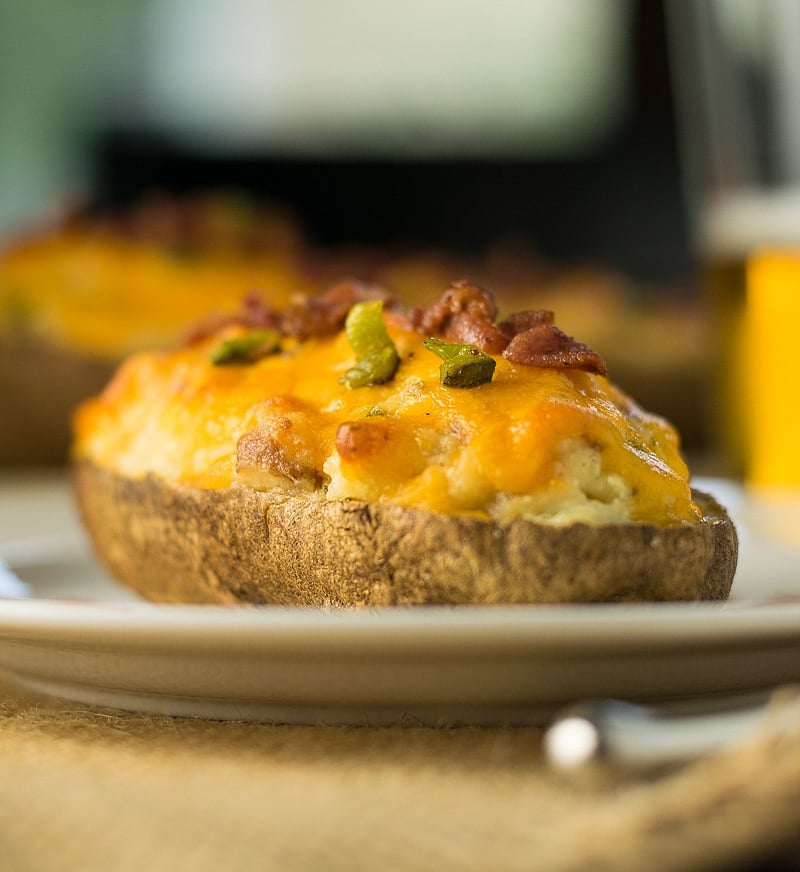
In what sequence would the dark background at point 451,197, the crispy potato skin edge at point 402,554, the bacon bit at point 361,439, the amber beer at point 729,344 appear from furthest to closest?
the dark background at point 451,197 < the amber beer at point 729,344 < the bacon bit at point 361,439 < the crispy potato skin edge at point 402,554

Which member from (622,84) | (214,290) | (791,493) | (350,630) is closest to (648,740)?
(350,630)

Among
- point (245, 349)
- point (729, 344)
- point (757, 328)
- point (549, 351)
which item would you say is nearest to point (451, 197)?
point (729, 344)

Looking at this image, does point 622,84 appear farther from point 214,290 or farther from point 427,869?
point 427,869

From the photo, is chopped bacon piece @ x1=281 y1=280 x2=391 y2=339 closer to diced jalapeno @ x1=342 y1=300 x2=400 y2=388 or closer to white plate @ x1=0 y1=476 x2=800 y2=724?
diced jalapeno @ x1=342 y1=300 x2=400 y2=388

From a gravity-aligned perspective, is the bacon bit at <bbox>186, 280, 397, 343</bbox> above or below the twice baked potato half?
above

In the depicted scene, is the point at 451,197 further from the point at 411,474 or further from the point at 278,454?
the point at 411,474

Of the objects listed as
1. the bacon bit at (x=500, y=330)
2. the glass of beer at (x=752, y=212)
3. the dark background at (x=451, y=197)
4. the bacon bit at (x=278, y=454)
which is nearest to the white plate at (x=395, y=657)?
the bacon bit at (x=278, y=454)

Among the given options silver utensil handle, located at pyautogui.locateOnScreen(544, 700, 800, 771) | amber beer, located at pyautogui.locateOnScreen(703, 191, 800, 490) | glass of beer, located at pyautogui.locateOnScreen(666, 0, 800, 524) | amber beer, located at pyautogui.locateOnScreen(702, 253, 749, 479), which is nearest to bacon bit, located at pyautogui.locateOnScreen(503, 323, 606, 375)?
silver utensil handle, located at pyautogui.locateOnScreen(544, 700, 800, 771)

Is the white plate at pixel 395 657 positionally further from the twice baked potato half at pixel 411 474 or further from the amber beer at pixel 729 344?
the amber beer at pixel 729 344
